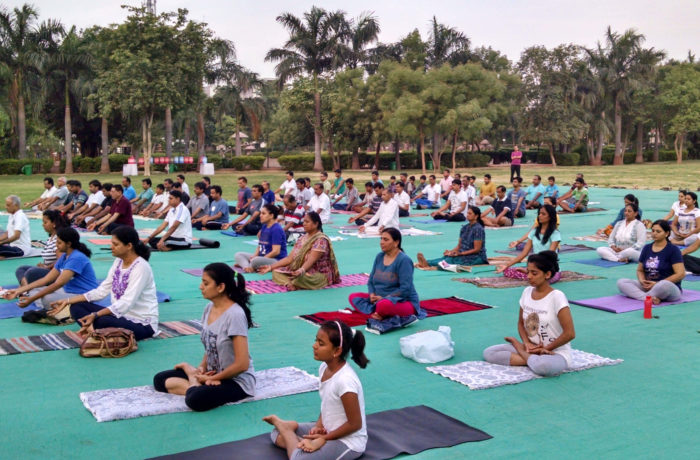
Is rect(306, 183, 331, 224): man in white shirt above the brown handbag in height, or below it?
above

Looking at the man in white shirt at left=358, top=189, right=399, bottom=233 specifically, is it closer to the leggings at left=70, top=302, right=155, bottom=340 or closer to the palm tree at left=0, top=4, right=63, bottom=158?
the leggings at left=70, top=302, right=155, bottom=340

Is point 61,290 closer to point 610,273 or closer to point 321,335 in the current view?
point 321,335

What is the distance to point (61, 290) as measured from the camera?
698 cm

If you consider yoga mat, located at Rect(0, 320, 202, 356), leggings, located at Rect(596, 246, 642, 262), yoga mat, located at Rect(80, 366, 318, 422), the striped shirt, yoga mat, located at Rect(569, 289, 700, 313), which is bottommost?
yoga mat, located at Rect(80, 366, 318, 422)

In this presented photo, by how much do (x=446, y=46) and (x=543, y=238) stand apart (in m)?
→ 37.4

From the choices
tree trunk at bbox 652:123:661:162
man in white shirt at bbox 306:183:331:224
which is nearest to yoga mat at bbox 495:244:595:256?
man in white shirt at bbox 306:183:331:224

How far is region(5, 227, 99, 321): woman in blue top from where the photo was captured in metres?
6.67

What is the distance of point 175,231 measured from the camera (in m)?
12.0

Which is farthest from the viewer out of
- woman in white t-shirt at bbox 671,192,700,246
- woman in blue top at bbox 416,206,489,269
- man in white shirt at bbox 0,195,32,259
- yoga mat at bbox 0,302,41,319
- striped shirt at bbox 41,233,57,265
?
woman in white t-shirt at bbox 671,192,700,246

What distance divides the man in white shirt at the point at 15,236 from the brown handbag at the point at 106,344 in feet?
16.7

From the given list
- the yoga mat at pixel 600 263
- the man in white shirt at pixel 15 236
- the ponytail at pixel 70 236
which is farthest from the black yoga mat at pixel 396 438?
the man in white shirt at pixel 15 236

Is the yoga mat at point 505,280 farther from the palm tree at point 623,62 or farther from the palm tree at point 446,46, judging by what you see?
the palm tree at point 623,62

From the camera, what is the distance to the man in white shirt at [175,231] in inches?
468

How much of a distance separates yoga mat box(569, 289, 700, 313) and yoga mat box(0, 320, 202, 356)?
166 inches
